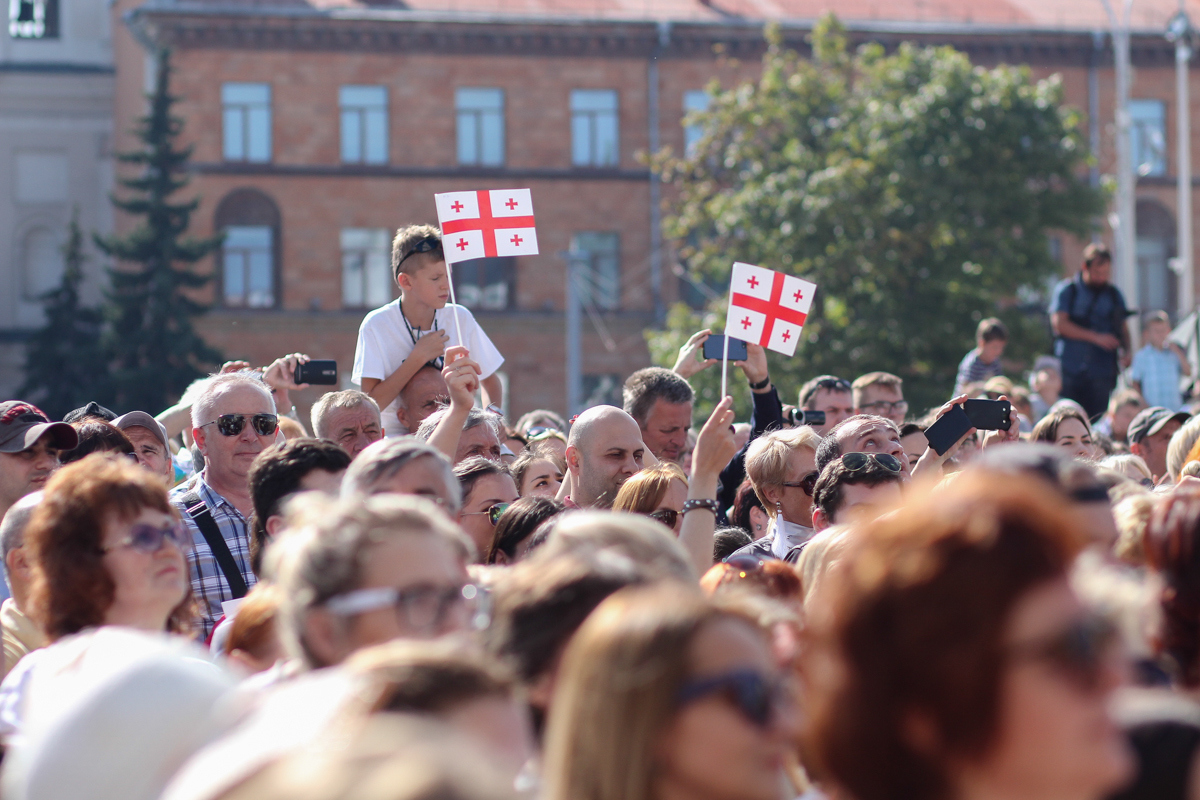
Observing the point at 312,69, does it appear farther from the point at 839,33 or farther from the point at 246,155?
the point at 839,33

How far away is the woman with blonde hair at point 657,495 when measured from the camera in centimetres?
605

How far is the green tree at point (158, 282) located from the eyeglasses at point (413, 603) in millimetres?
35402

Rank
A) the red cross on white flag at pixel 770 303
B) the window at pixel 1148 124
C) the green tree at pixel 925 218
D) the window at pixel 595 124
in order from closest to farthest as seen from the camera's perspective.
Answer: the red cross on white flag at pixel 770 303 → the green tree at pixel 925 218 → the window at pixel 595 124 → the window at pixel 1148 124

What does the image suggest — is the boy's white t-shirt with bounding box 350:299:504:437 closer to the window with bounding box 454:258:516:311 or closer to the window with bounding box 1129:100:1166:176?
the window with bounding box 454:258:516:311

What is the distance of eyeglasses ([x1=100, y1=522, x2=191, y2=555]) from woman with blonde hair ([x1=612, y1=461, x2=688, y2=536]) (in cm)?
230

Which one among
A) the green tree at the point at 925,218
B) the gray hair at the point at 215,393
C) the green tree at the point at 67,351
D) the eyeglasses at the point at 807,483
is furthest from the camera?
the green tree at the point at 67,351

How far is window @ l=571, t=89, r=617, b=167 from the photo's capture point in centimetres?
4059

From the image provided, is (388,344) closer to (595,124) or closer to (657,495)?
(657,495)

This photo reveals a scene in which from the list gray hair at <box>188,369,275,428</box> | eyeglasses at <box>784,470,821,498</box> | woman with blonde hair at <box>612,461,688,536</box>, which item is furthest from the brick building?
woman with blonde hair at <box>612,461,688,536</box>

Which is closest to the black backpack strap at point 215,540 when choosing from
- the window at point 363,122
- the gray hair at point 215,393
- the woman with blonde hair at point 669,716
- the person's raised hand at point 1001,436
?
the gray hair at point 215,393

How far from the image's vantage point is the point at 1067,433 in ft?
26.6

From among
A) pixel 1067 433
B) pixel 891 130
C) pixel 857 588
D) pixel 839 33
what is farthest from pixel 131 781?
pixel 839 33

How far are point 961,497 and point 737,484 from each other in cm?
563

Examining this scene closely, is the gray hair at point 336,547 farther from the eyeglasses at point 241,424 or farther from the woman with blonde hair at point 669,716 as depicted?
the eyeglasses at point 241,424
